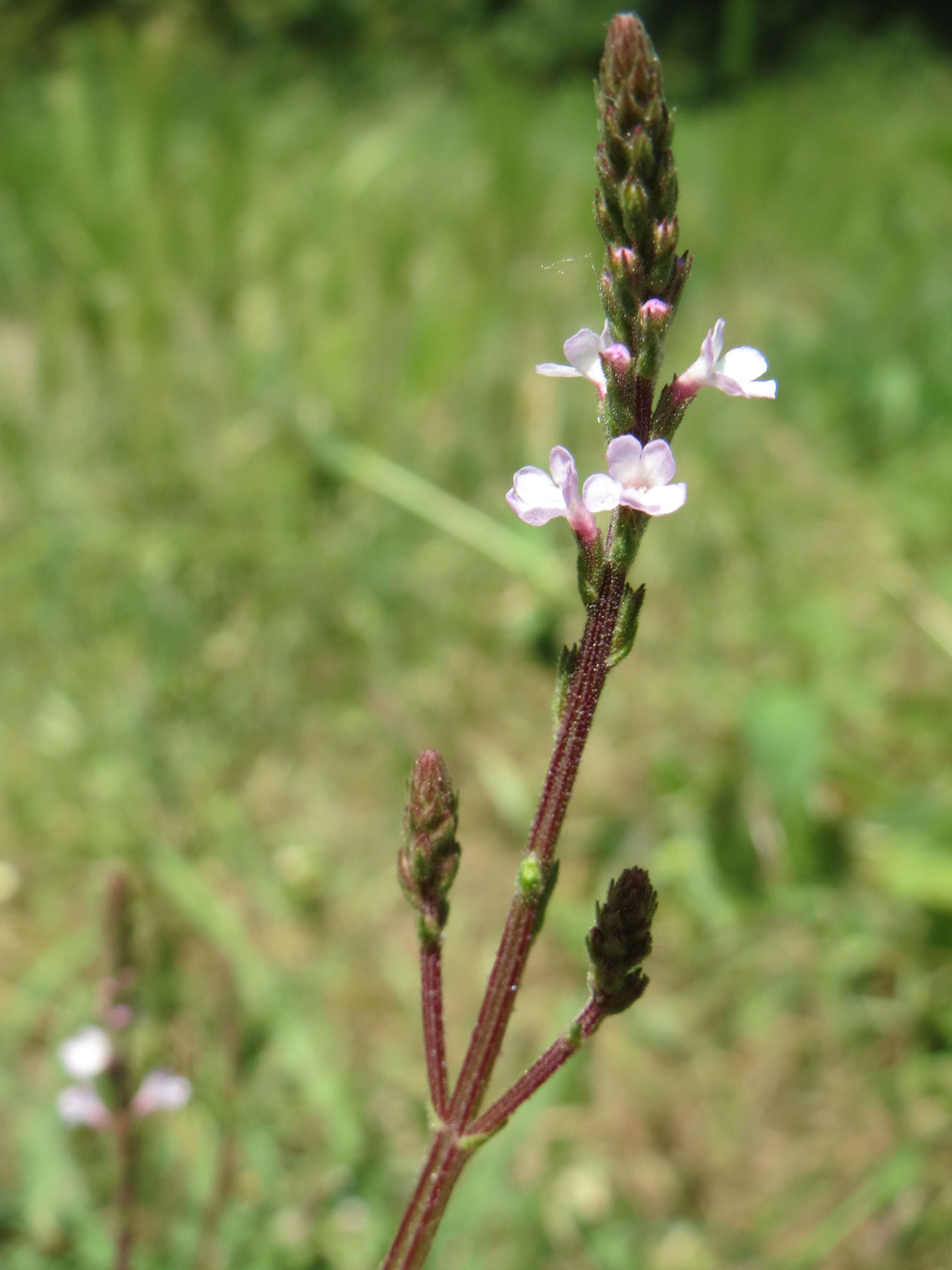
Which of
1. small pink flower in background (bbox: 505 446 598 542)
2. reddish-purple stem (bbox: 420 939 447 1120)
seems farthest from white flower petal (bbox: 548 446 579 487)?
reddish-purple stem (bbox: 420 939 447 1120)

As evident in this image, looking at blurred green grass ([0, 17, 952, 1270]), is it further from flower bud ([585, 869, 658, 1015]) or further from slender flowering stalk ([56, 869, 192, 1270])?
flower bud ([585, 869, 658, 1015])

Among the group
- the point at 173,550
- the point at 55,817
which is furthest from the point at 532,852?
the point at 173,550

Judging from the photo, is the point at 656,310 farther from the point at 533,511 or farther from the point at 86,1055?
the point at 86,1055

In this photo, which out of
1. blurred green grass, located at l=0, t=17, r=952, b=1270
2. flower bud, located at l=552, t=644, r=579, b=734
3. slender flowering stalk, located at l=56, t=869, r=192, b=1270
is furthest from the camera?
blurred green grass, located at l=0, t=17, r=952, b=1270

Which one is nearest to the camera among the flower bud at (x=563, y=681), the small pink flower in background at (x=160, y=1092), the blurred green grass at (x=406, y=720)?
the flower bud at (x=563, y=681)

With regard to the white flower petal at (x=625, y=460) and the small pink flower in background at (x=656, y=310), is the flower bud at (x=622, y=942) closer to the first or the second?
the white flower petal at (x=625, y=460)

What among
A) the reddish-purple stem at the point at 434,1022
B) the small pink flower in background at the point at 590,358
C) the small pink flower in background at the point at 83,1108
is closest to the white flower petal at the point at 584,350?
the small pink flower in background at the point at 590,358
